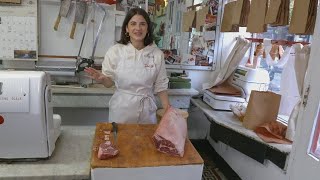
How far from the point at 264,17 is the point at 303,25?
425 mm

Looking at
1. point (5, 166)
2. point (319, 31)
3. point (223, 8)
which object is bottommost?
point (5, 166)

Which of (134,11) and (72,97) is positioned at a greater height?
(134,11)

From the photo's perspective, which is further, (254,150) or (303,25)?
(254,150)

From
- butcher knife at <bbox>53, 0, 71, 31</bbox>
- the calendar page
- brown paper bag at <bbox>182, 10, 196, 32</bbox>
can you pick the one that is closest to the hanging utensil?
butcher knife at <bbox>53, 0, 71, 31</bbox>

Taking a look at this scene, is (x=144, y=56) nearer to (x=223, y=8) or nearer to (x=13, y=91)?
(x=13, y=91)

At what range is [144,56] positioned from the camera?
199 centimetres

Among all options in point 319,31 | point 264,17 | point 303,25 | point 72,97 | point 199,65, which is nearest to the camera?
point 319,31

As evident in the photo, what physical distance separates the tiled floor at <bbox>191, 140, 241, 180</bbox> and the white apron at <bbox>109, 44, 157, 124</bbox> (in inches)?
40.0

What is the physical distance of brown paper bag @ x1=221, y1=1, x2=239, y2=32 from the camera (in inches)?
103

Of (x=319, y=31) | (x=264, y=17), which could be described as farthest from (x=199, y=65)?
(x=319, y=31)

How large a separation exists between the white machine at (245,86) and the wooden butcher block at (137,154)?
1285mm

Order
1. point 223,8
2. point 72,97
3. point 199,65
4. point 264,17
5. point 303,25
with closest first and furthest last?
point 303,25 → point 264,17 → point 72,97 → point 223,8 → point 199,65

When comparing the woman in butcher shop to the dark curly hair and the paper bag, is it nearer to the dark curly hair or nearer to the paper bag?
the dark curly hair

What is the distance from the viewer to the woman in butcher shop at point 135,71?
6.41 feet
